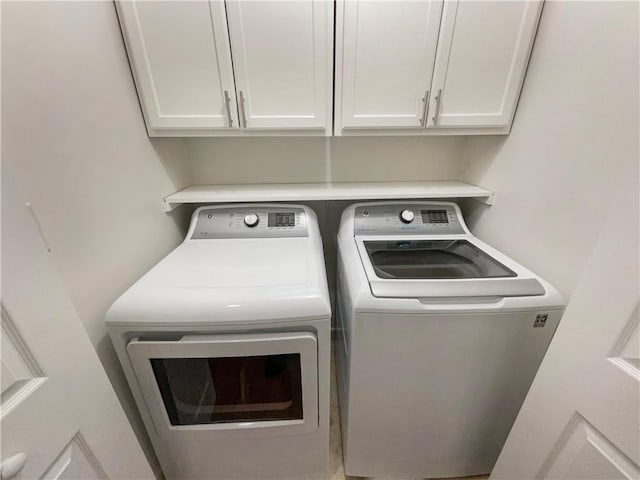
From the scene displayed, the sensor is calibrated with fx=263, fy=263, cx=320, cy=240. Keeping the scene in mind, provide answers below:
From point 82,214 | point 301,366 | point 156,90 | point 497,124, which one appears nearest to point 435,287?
point 301,366

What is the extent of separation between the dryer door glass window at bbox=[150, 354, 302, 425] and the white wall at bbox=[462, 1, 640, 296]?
105cm

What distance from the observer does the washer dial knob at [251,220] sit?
4.37 ft

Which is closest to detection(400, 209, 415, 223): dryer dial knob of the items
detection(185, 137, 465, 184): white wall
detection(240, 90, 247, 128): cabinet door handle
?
detection(185, 137, 465, 184): white wall

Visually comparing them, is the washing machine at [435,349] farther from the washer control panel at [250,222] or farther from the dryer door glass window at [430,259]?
the washer control panel at [250,222]

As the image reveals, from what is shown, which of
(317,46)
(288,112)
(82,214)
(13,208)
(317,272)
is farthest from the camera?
(288,112)

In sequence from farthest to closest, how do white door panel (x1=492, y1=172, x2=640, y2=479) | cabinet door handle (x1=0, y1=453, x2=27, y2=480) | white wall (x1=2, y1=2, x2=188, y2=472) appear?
white wall (x1=2, y1=2, x2=188, y2=472) < white door panel (x1=492, y1=172, x2=640, y2=479) < cabinet door handle (x1=0, y1=453, x2=27, y2=480)

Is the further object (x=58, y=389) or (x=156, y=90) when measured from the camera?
(x=156, y=90)

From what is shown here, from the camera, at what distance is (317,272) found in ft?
3.21

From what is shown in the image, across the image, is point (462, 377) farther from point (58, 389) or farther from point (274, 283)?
point (58, 389)

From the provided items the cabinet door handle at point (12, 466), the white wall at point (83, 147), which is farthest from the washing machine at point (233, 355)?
the cabinet door handle at point (12, 466)

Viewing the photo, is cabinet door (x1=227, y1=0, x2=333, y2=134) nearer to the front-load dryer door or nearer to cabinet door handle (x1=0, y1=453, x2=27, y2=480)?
the front-load dryer door

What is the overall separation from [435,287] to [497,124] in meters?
0.87

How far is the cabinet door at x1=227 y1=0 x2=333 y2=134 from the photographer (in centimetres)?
104

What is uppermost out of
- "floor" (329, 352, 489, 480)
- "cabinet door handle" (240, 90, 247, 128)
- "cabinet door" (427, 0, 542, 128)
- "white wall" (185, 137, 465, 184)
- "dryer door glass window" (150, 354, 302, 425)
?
"cabinet door" (427, 0, 542, 128)
